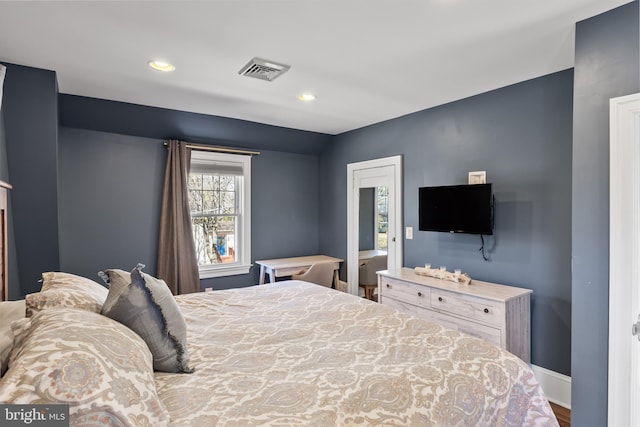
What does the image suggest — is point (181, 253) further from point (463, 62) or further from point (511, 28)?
point (511, 28)

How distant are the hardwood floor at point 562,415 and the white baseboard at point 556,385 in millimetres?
39

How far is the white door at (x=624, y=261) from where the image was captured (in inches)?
66.4

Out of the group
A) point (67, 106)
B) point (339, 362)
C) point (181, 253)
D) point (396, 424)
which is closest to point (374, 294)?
point (181, 253)

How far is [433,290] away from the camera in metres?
2.88

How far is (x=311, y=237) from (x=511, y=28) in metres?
3.68

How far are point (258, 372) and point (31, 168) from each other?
2495 mm

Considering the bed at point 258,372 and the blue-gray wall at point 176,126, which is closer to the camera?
the bed at point 258,372

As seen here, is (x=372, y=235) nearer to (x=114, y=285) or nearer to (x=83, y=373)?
(x=114, y=285)

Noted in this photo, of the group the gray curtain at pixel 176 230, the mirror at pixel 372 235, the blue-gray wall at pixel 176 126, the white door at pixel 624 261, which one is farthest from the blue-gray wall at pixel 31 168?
the white door at pixel 624 261

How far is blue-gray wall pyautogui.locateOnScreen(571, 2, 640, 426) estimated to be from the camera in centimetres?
175

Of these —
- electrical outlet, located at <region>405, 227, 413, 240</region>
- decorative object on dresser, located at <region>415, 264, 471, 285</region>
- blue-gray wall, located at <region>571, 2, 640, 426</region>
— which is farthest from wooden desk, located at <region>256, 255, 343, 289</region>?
blue-gray wall, located at <region>571, 2, 640, 426</region>

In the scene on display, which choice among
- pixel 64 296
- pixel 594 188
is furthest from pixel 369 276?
pixel 64 296

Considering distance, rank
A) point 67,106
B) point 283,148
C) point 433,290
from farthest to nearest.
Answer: point 283,148 → point 67,106 → point 433,290

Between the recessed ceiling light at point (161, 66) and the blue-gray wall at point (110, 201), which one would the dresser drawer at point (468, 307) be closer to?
the blue-gray wall at point (110, 201)
